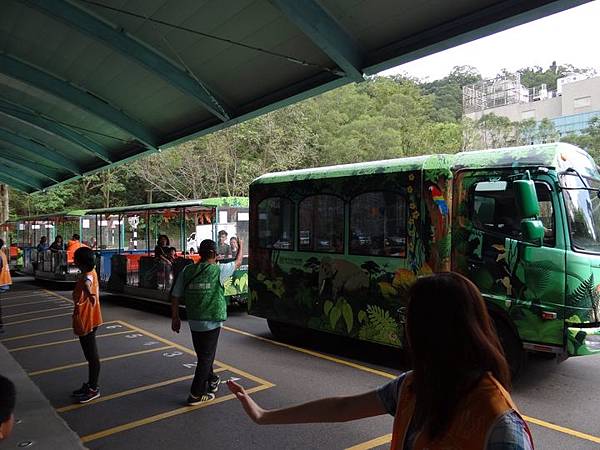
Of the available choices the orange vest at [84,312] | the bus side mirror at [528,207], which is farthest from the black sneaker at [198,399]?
the bus side mirror at [528,207]

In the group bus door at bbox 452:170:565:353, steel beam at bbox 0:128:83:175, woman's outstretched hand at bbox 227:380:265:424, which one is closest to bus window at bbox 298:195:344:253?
bus door at bbox 452:170:565:353

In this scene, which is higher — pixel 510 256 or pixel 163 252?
pixel 510 256

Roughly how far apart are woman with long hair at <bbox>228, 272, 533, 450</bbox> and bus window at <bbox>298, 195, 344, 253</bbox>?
586 centimetres

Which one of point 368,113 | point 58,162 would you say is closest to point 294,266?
point 58,162

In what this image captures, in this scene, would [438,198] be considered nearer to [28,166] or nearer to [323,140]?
[28,166]

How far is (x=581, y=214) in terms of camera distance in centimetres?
578

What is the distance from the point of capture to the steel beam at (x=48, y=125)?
11873mm

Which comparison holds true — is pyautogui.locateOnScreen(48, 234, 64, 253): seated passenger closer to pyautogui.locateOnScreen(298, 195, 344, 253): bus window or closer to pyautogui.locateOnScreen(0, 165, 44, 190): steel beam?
pyautogui.locateOnScreen(0, 165, 44, 190): steel beam

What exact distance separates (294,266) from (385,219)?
1.88m

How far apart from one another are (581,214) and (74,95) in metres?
9.09

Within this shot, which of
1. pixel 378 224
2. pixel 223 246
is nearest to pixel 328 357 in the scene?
pixel 378 224

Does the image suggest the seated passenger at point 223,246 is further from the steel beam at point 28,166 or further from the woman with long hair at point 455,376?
the steel beam at point 28,166

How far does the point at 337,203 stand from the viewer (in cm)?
746

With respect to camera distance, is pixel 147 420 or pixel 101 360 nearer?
pixel 147 420
